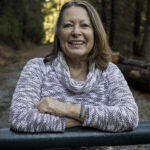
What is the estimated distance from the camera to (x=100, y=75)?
1.88 m

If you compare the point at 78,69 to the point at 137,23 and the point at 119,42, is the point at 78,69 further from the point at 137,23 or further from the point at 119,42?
the point at 137,23

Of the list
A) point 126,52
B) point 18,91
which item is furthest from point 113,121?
point 126,52

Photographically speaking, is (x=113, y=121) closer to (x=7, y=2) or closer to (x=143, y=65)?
(x=143, y=65)

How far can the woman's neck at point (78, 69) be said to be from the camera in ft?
6.36

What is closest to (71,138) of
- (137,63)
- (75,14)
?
(75,14)

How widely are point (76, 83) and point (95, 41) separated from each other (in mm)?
443

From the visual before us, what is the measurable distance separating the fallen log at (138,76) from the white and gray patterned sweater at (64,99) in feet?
13.4

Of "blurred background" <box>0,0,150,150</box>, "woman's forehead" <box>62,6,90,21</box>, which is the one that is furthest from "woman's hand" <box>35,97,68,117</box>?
"blurred background" <box>0,0,150,150</box>

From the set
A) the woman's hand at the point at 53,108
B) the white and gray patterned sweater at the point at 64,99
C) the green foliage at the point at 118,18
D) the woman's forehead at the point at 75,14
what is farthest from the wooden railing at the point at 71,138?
the green foliage at the point at 118,18

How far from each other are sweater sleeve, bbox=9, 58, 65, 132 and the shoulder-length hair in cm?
19

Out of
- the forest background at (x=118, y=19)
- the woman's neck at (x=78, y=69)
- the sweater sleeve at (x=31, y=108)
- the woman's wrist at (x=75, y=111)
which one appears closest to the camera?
the sweater sleeve at (x=31, y=108)

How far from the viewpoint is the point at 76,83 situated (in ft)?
5.84

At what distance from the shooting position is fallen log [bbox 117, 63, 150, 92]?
5742 millimetres

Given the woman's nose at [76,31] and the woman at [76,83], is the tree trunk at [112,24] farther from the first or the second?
the woman's nose at [76,31]
